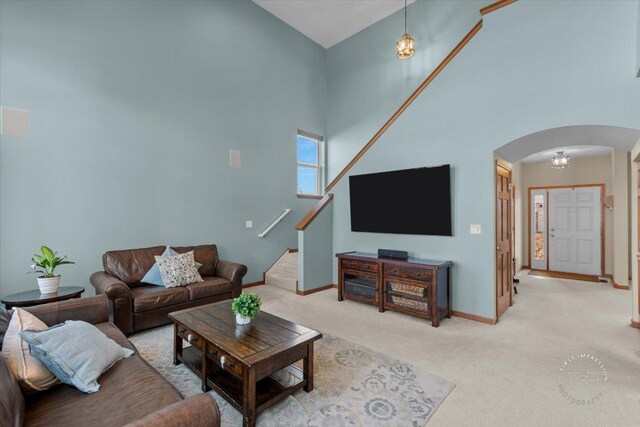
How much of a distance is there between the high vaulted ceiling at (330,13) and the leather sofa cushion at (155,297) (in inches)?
207

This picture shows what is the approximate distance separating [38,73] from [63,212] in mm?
1587

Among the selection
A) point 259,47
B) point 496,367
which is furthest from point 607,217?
point 259,47

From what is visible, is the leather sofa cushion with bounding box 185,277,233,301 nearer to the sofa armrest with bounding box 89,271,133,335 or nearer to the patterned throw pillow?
the patterned throw pillow

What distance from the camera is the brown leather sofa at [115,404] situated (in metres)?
1.11

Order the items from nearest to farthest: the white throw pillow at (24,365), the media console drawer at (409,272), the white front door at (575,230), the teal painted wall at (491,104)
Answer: the white throw pillow at (24,365) → the teal painted wall at (491,104) → the media console drawer at (409,272) → the white front door at (575,230)

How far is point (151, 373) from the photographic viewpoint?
169cm

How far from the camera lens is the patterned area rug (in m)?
1.91

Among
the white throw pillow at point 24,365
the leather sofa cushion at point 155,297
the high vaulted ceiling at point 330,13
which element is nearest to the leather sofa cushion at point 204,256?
the leather sofa cushion at point 155,297

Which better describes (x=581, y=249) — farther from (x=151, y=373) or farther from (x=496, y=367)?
(x=151, y=373)

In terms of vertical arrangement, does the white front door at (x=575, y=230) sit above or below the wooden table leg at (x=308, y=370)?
above

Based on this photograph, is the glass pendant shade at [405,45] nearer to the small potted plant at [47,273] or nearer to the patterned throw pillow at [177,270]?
the patterned throw pillow at [177,270]

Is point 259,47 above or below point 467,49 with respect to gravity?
above

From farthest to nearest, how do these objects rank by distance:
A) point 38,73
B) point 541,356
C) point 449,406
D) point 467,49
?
point 467,49, point 38,73, point 541,356, point 449,406

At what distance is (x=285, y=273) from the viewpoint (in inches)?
217
